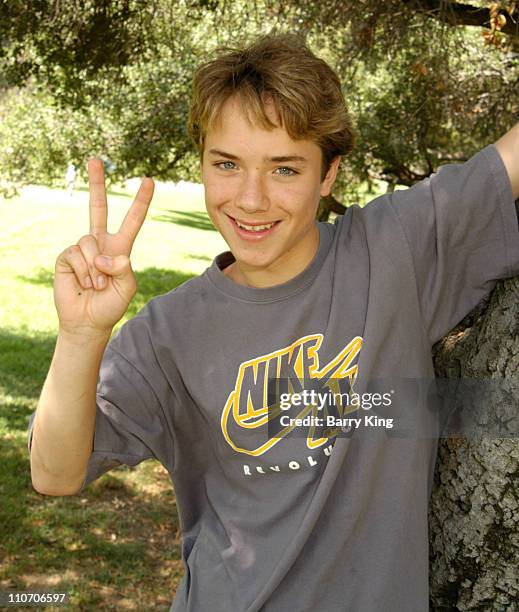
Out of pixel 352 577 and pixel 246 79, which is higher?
pixel 246 79

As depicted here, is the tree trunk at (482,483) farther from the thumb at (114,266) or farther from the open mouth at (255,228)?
the thumb at (114,266)

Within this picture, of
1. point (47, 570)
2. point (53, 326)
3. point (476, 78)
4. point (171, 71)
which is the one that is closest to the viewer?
point (47, 570)

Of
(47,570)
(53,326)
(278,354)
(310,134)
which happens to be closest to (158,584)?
(47,570)

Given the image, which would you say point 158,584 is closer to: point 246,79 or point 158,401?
point 158,401

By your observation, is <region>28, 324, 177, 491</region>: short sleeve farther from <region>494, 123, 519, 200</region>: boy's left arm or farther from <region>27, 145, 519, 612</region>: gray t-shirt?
<region>494, 123, 519, 200</region>: boy's left arm

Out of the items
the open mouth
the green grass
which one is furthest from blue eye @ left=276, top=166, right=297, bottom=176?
the green grass

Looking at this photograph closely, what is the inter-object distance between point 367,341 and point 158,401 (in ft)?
1.90

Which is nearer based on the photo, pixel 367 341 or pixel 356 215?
pixel 367 341

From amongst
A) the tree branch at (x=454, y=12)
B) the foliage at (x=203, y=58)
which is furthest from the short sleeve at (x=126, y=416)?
the tree branch at (x=454, y=12)

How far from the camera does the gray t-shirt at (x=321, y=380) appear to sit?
2.04 m

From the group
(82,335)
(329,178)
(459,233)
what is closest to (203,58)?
(329,178)

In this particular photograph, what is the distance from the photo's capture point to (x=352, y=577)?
6.72 feet

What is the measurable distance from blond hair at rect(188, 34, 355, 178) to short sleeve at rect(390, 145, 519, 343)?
0.93 feet

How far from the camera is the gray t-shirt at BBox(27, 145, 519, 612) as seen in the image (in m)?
2.04
